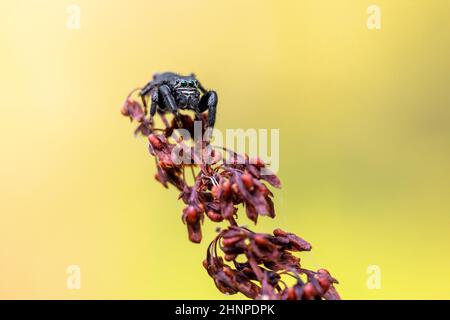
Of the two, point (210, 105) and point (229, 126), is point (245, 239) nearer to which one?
point (210, 105)

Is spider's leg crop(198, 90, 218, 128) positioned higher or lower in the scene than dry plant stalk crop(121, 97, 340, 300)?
higher

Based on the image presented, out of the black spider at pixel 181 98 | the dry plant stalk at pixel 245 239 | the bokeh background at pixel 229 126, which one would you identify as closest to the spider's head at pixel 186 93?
the black spider at pixel 181 98

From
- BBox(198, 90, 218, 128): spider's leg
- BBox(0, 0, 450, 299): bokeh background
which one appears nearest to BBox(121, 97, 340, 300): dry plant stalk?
BBox(198, 90, 218, 128): spider's leg

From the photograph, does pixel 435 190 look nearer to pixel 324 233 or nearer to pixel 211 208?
pixel 324 233

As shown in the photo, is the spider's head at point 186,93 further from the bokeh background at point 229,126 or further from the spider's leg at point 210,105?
the bokeh background at point 229,126

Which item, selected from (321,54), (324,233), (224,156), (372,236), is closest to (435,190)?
(372,236)

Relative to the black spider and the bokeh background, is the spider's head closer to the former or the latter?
the black spider
